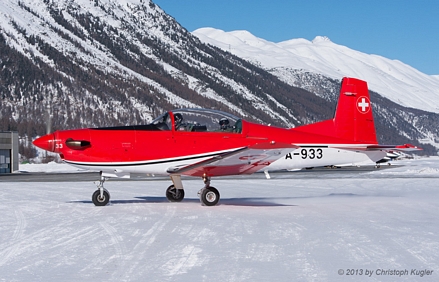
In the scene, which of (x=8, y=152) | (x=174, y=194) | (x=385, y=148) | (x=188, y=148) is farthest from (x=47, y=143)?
(x=8, y=152)

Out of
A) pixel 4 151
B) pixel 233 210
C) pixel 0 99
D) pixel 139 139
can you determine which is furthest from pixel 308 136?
pixel 0 99

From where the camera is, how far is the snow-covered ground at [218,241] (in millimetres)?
6531

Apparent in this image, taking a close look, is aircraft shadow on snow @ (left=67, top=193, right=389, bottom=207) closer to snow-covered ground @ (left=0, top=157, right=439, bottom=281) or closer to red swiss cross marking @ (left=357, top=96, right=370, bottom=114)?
snow-covered ground @ (left=0, top=157, right=439, bottom=281)

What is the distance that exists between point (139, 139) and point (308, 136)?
410 centimetres

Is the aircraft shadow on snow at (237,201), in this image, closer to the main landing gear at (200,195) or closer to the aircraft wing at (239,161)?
the main landing gear at (200,195)

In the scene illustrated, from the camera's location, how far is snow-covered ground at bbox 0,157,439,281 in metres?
6.53

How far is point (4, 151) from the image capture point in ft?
172

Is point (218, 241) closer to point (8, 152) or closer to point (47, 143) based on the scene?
point (47, 143)

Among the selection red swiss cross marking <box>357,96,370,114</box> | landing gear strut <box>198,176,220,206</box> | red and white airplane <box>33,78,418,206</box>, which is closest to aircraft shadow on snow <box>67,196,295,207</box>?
red and white airplane <box>33,78,418,206</box>

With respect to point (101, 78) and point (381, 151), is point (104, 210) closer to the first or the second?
point (381, 151)

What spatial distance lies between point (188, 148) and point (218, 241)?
16.1ft

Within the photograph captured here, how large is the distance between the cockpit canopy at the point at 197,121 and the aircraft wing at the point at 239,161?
0.64m

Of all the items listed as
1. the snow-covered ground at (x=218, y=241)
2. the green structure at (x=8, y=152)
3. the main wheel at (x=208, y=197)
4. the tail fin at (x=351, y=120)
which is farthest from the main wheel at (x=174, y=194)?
the green structure at (x=8, y=152)

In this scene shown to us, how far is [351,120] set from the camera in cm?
1525
